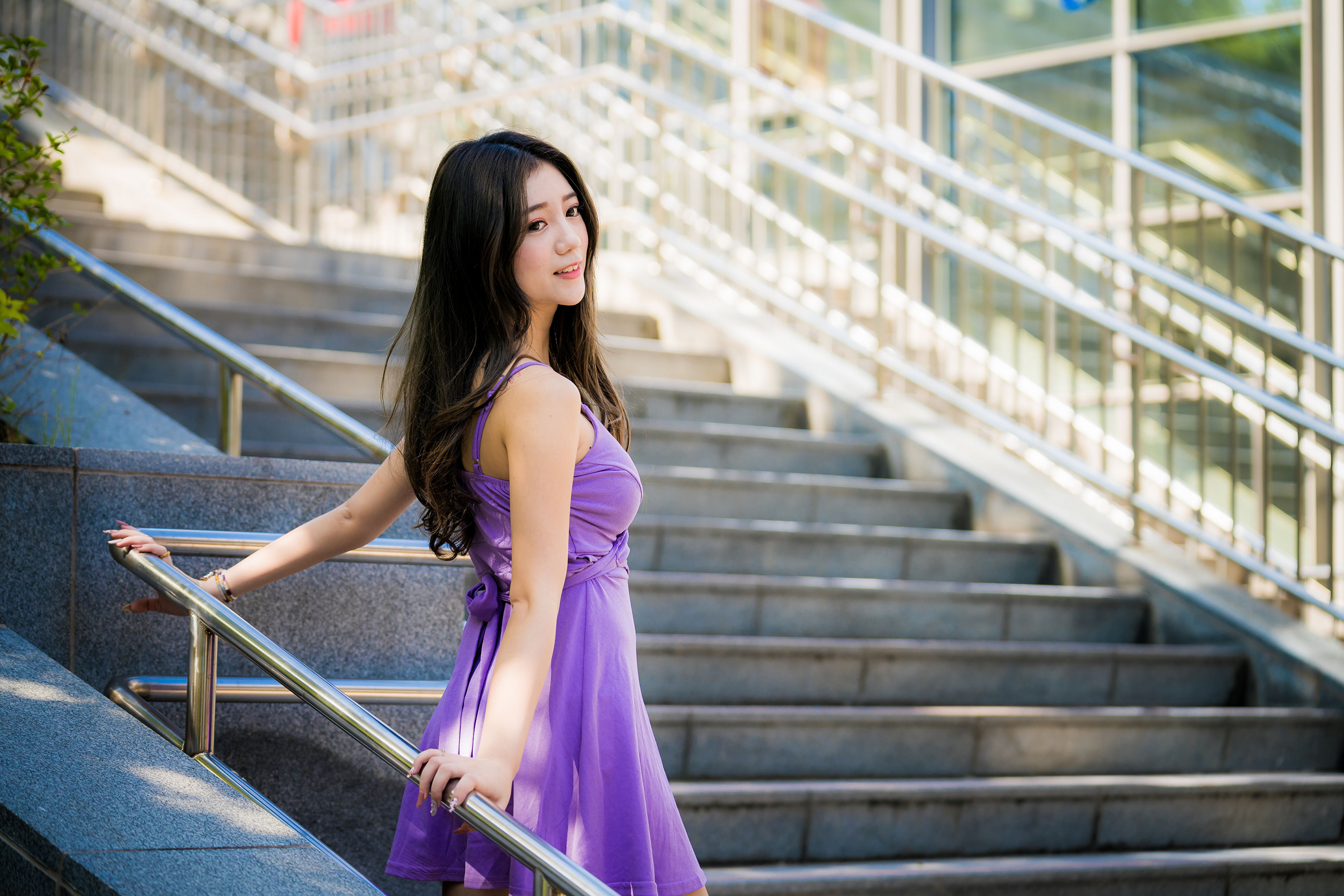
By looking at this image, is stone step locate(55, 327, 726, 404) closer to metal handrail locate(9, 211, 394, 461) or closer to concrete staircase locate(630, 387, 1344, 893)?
concrete staircase locate(630, 387, 1344, 893)

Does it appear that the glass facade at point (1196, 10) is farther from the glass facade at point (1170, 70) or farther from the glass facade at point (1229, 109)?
the glass facade at point (1229, 109)

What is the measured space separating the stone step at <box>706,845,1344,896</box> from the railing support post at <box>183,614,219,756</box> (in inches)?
49.1

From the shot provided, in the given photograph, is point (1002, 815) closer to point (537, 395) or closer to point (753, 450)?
point (753, 450)

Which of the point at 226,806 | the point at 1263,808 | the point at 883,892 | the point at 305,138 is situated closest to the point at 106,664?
the point at 226,806

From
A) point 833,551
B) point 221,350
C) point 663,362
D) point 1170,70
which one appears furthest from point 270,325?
point 1170,70

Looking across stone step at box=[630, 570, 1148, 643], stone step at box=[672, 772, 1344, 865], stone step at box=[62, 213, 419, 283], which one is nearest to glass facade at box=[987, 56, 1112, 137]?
stone step at box=[630, 570, 1148, 643]

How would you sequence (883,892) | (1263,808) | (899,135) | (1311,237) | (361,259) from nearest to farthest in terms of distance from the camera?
(883,892)
(1263,808)
(1311,237)
(361,259)
(899,135)

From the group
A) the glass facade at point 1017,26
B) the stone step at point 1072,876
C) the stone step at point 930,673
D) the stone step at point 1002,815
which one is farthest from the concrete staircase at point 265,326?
the glass facade at point 1017,26

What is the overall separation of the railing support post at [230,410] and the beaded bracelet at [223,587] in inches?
41.0

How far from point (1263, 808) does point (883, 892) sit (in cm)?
132

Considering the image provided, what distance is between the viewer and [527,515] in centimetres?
164

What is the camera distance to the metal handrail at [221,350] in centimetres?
282

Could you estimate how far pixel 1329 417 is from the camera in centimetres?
478

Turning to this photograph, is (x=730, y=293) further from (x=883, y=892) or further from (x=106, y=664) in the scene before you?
(x=106, y=664)
